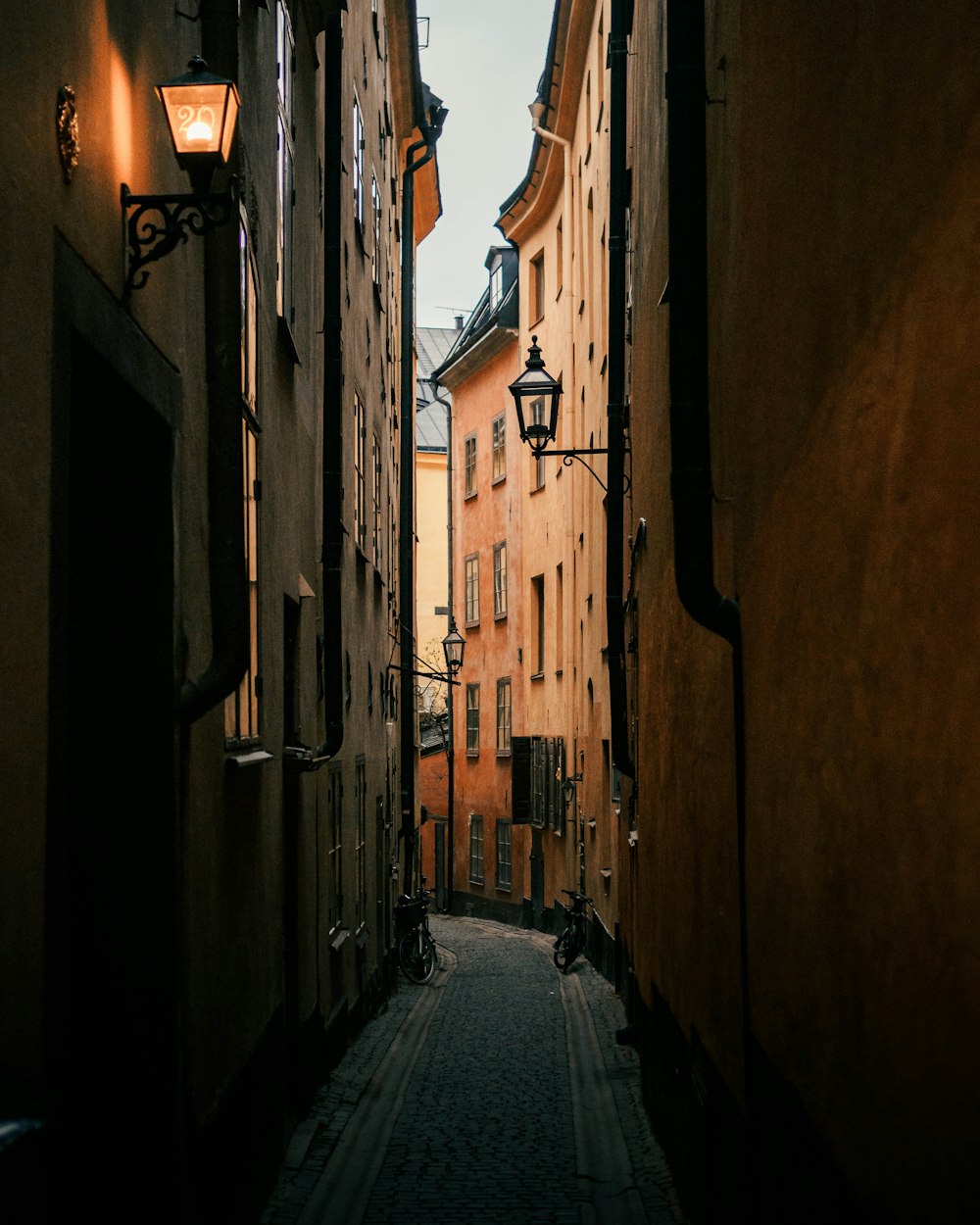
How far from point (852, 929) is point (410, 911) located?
48.1 feet

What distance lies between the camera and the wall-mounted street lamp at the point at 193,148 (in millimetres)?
4707

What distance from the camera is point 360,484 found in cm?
1514

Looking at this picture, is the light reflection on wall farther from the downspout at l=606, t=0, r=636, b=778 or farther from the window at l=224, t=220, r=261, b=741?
the downspout at l=606, t=0, r=636, b=778

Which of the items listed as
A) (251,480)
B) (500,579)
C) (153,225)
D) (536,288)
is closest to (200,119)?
(153,225)

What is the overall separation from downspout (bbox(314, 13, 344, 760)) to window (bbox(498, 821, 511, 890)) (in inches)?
724

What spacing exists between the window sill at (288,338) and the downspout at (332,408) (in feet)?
2.73

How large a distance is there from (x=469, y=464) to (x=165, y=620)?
27349mm

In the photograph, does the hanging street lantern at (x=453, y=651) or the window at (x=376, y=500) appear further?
the hanging street lantern at (x=453, y=651)

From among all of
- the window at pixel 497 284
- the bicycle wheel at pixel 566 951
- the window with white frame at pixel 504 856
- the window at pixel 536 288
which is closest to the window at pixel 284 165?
the bicycle wheel at pixel 566 951

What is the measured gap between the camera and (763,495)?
Result: 16.6 ft

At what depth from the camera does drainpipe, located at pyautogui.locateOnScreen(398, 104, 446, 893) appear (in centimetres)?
2061

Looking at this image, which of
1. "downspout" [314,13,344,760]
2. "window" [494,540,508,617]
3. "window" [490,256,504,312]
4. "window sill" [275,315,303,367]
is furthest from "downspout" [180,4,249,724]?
"window" [490,256,504,312]

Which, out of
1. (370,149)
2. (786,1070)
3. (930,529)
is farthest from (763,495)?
(370,149)

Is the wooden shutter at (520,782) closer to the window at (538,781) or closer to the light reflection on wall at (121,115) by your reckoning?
the window at (538,781)
